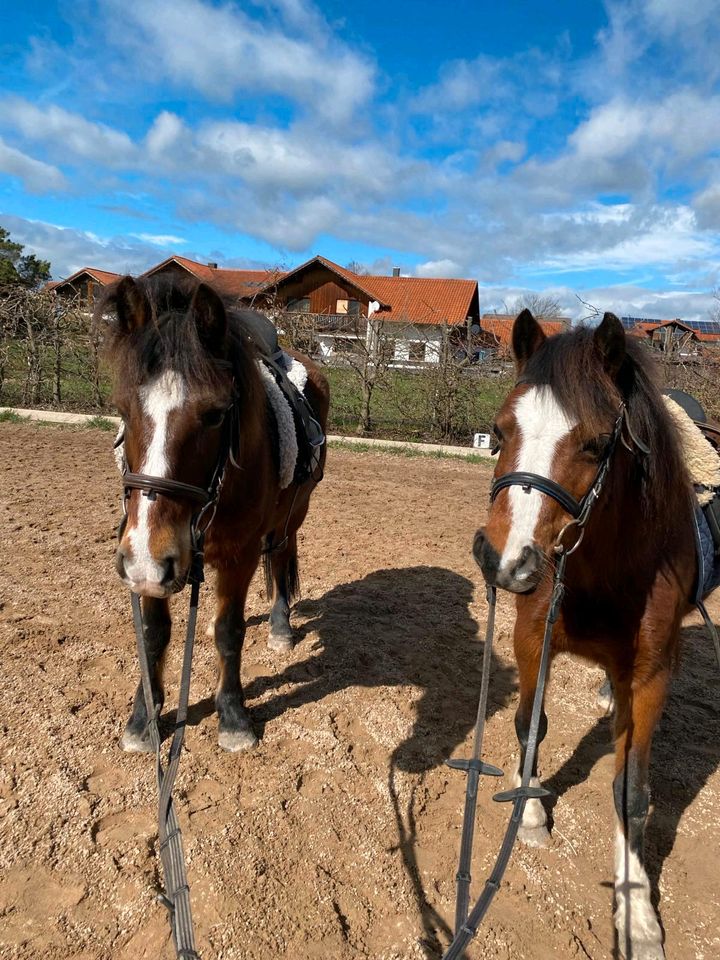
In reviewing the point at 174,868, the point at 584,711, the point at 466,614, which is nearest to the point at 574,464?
the point at 174,868

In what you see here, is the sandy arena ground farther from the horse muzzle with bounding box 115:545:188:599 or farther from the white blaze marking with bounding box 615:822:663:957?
the horse muzzle with bounding box 115:545:188:599

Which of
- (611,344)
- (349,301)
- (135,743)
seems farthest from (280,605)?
(349,301)

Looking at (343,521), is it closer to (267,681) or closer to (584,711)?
(267,681)

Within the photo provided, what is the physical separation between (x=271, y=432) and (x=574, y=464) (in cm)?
168

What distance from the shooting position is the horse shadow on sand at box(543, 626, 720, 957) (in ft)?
8.06

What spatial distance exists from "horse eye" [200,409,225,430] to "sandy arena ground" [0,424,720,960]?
1555mm

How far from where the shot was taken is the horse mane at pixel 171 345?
6.39ft

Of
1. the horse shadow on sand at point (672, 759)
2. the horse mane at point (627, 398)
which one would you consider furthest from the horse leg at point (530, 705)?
the horse mane at point (627, 398)

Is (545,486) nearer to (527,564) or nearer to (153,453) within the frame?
(527,564)

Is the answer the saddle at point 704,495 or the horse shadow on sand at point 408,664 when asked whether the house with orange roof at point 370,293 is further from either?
the saddle at point 704,495

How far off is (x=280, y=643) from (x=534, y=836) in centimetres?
193

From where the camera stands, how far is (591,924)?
6.61 ft

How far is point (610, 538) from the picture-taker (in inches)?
80.3

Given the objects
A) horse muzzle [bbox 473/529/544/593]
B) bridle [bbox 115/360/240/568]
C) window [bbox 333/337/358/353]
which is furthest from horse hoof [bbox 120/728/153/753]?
window [bbox 333/337/358/353]
